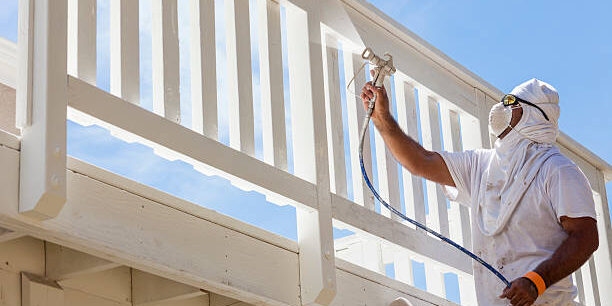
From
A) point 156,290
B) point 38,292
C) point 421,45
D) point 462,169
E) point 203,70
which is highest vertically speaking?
point 421,45

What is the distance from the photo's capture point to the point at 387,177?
187 inches

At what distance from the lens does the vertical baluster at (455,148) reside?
521cm

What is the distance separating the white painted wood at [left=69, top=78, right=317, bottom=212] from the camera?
3.10 m

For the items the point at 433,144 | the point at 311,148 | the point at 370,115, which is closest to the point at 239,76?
the point at 311,148

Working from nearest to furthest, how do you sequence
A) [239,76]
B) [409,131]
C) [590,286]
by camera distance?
1. [239,76]
2. [409,131]
3. [590,286]

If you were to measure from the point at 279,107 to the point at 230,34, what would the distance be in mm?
369

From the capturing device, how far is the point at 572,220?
429cm

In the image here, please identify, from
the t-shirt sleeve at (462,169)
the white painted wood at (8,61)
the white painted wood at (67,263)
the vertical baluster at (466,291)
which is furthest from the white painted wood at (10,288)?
the vertical baluster at (466,291)

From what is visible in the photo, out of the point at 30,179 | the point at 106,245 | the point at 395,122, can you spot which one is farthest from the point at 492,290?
the point at 30,179

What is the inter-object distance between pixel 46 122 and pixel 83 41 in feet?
1.31

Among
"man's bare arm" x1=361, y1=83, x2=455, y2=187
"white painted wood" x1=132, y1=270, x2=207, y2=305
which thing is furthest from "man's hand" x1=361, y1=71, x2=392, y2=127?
"white painted wood" x1=132, y1=270, x2=207, y2=305

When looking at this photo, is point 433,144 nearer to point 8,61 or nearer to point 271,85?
point 271,85

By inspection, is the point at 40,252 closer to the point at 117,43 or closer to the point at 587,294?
the point at 117,43

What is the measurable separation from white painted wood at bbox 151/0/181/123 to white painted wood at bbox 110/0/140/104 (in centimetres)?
13
